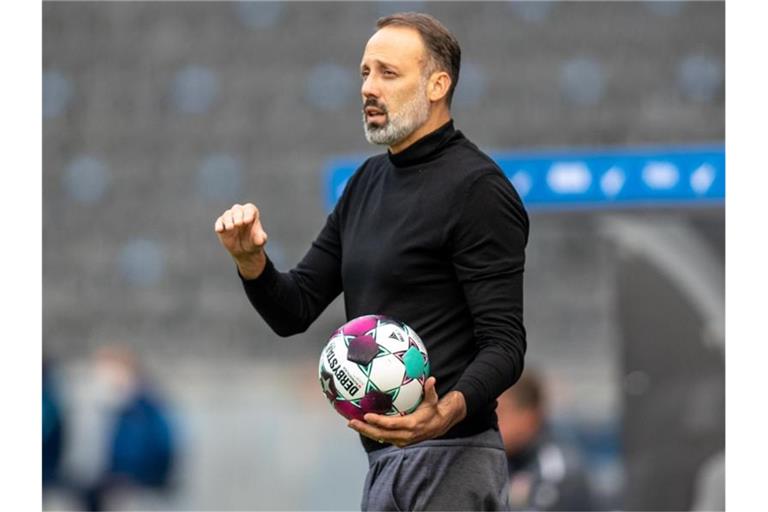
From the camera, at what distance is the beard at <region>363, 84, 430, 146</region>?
394 cm

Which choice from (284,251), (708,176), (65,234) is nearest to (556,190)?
(708,176)

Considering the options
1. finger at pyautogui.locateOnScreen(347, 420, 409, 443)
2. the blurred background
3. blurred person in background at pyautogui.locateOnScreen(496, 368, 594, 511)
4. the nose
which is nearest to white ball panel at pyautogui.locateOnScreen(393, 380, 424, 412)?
finger at pyautogui.locateOnScreen(347, 420, 409, 443)

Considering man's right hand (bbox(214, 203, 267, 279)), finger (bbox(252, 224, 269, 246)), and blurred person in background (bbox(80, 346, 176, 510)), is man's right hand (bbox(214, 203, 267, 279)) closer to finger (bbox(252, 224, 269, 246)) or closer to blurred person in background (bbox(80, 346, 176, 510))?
finger (bbox(252, 224, 269, 246))

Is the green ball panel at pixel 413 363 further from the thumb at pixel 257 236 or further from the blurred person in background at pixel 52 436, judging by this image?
the blurred person in background at pixel 52 436

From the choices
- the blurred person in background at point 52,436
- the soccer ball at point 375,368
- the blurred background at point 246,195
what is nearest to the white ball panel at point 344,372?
the soccer ball at point 375,368

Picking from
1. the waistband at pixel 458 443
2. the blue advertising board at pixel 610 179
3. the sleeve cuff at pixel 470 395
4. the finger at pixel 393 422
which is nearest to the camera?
the finger at pixel 393 422

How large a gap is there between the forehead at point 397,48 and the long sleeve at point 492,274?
1.16 feet

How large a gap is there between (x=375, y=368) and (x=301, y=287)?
0.54 m

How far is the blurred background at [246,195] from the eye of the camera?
12828 mm

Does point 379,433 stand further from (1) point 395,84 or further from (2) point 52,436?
(2) point 52,436

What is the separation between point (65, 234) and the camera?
46.6ft

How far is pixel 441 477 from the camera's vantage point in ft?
12.8

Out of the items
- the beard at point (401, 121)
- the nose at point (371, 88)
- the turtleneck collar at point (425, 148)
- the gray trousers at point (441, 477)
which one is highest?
the nose at point (371, 88)

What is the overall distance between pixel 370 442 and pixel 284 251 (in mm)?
9690
